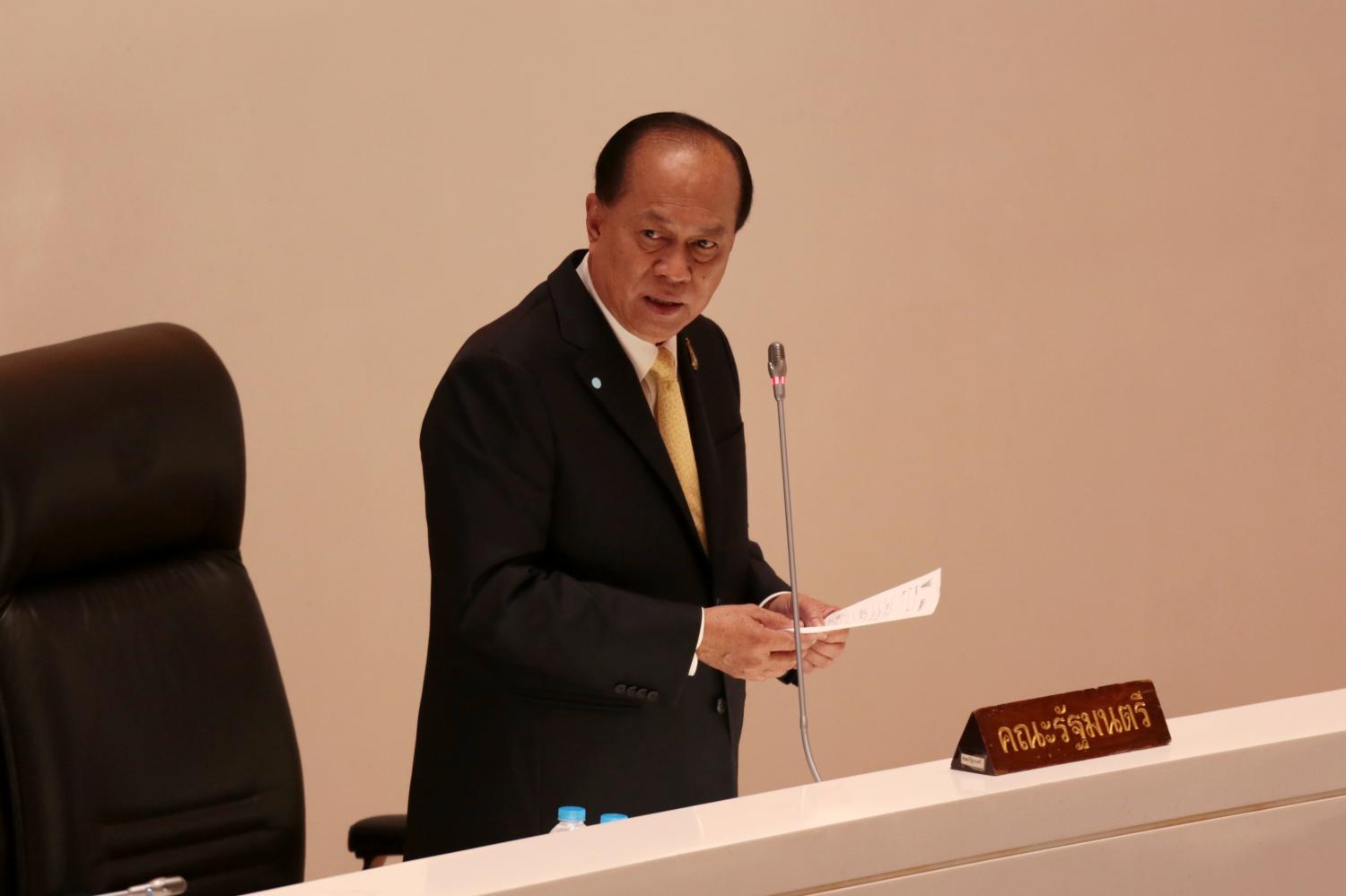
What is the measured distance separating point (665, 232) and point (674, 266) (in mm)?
46

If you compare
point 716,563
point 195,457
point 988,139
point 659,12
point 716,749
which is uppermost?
point 659,12

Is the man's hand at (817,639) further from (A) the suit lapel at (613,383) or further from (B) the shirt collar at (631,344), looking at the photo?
(B) the shirt collar at (631,344)

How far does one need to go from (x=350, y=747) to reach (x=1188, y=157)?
231cm

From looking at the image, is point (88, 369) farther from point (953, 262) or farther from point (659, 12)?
point (953, 262)

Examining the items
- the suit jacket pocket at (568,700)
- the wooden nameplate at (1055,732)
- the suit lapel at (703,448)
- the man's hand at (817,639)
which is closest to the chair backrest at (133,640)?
the suit jacket pocket at (568,700)

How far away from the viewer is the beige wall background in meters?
3.12

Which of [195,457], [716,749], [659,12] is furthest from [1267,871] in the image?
[659,12]

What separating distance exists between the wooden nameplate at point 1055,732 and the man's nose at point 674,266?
0.83 m

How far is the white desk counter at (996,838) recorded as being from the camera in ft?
3.51

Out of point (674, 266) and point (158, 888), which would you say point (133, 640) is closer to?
point (158, 888)

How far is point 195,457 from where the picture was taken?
197cm

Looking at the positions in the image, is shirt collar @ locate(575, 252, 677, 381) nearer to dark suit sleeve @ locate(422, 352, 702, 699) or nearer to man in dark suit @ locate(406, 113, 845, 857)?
man in dark suit @ locate(406, 113, 845, 857)

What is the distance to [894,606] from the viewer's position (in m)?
1.65

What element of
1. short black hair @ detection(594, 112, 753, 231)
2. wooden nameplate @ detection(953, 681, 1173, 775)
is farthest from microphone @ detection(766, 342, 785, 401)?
wooden nameplate @ detection(953, 681, 1173, 775)
